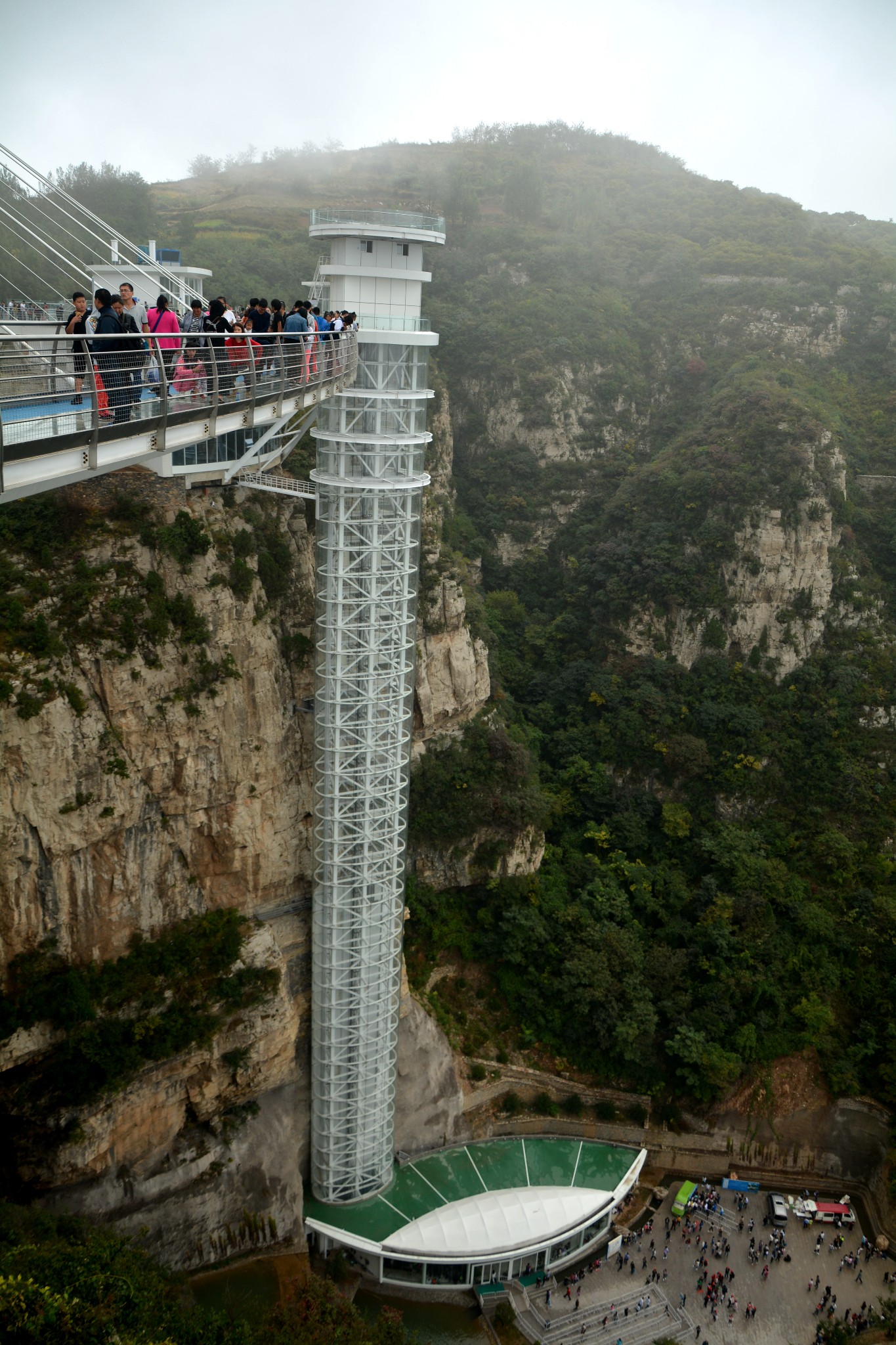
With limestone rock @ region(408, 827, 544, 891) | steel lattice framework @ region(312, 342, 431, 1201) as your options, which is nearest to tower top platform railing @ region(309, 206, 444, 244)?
steel lattice framework @ region(312, 342, 431, 1201)

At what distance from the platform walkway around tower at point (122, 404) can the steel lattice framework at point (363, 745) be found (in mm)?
3029

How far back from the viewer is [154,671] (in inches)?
827

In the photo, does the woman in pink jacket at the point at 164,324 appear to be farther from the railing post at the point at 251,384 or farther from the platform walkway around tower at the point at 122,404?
the railing post at the point at 251,384

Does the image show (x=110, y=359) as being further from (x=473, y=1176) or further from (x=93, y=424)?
(x=473, y=1176)

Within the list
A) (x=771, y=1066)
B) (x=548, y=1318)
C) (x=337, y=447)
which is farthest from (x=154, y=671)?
(x=771, y=1066)

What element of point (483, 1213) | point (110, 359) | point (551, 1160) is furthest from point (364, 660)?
point (551, 1160)

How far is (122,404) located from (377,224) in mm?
12534

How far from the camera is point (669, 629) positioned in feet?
143

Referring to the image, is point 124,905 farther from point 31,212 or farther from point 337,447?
point 31,212

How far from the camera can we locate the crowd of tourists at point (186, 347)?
12000 millimetres

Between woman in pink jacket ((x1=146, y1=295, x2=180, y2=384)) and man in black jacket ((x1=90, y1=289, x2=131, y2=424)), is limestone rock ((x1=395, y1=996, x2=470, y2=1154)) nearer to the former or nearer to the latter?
woman in pink jacket ((x1=146, y1=295, x2=180, y2=384))

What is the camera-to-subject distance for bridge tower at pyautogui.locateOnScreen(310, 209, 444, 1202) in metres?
22.0

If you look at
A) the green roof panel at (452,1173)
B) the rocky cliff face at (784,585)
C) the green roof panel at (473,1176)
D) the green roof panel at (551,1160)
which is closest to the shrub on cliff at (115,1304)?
the green roof panel at (473,1176)

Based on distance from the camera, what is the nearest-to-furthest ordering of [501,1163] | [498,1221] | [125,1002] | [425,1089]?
[125,1002], [498,1221], [501,1163], [425,1089]
